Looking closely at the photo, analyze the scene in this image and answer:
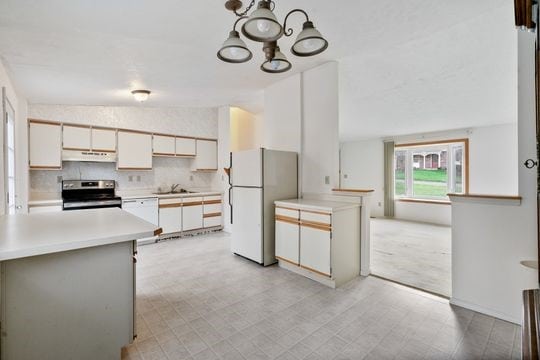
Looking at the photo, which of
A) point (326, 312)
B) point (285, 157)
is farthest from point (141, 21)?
point (326, 312)

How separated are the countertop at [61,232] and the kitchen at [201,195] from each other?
13mm

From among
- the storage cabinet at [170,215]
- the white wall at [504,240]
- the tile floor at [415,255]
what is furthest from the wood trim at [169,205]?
the white wall at [504,240]

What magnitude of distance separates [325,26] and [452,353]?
2.90m

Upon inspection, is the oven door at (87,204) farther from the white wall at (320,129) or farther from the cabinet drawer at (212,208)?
the white wall at (320,129)

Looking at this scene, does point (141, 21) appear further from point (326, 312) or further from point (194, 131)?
point (194, 131)

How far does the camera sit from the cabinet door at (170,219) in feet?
16.0

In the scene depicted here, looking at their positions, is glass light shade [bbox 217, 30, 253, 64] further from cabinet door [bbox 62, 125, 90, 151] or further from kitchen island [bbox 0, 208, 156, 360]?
cabinet door [bbox 62, 125, 90, 151]

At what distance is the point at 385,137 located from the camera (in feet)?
24.8

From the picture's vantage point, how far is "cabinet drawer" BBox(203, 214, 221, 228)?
5.47m

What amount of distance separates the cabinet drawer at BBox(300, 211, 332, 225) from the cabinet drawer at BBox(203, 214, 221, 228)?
2.94m

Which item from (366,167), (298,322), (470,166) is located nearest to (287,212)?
(298,322)

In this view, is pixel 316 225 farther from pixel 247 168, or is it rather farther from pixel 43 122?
pixel 43 122

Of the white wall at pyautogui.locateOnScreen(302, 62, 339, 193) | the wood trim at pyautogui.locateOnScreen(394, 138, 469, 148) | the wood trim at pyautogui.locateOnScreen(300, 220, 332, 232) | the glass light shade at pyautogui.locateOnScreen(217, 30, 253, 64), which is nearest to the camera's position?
the glass light shade at pyautogui.locateOnScreen(217, 30, 253, 64)

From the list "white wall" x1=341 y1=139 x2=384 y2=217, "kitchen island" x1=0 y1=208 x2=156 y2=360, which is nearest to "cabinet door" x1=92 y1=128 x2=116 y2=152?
"kitchen island" x1=0 y1=208 x2=156 y2=360
